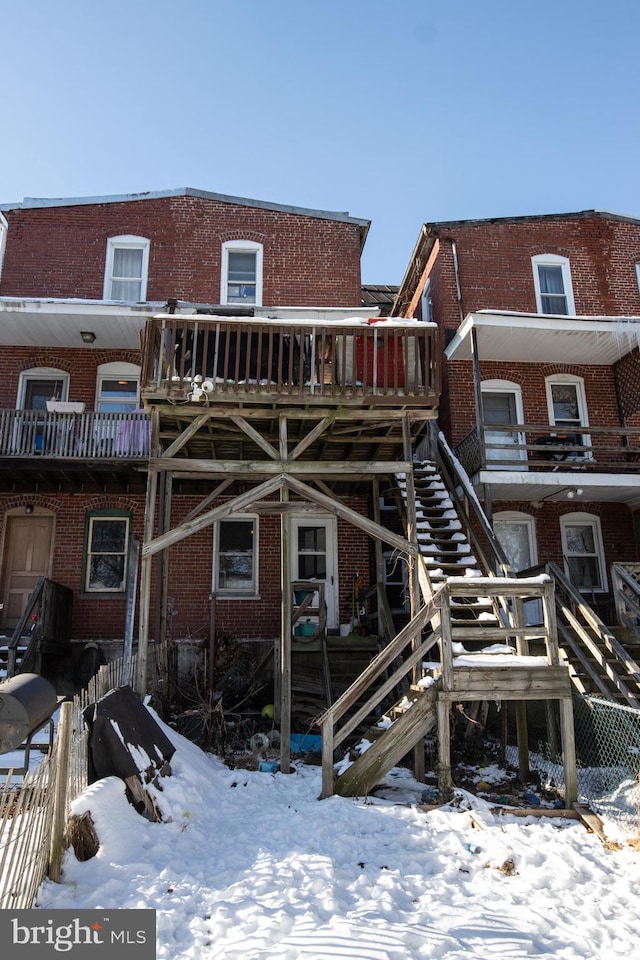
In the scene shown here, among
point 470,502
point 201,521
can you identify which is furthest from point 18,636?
point 470,502

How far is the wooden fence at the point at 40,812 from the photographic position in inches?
164

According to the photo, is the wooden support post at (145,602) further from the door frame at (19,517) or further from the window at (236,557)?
the door frame at (19,517)

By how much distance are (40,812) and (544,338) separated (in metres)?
12.1

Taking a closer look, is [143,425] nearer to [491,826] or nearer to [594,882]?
[491,826]

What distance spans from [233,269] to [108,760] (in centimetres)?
1178

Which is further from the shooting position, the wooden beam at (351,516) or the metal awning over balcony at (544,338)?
the metal awning over balcony at (544,338)

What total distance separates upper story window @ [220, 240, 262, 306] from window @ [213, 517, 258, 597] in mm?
5028

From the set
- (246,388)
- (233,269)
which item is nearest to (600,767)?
(246,388)

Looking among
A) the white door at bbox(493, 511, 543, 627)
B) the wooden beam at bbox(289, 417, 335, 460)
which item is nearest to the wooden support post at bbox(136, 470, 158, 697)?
the wooden beam at bbox(289, 417, 335, 460)

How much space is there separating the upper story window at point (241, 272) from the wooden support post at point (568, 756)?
10629 millimetres

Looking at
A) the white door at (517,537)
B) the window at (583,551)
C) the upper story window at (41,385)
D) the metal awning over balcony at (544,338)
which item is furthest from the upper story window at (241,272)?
the window at (583,551)

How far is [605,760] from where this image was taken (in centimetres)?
858

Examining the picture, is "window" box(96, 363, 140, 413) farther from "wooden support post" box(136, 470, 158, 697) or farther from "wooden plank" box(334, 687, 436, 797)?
"wooden plank" box(334, 687, 436, 797)

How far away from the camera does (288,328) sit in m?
10.3
